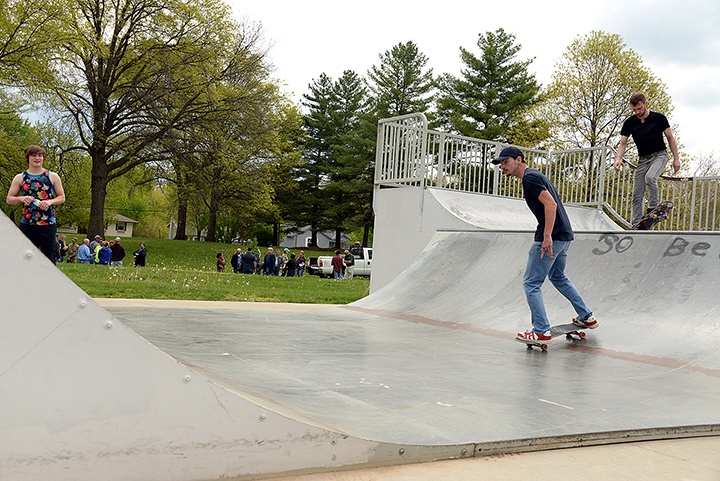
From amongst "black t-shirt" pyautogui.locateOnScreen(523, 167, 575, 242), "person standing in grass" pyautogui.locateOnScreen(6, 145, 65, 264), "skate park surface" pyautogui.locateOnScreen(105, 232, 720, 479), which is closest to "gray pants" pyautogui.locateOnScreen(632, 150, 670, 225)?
"skate park surface" pyautogui.locateOnScreen(105, 232, 720, 479)

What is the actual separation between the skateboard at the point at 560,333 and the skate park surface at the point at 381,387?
109 mm

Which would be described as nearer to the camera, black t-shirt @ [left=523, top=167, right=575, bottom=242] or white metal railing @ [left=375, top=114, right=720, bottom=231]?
black t-shirt @ [left=523, top=167, right=575, bottom=242]

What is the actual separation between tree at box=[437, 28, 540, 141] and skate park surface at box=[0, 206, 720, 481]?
42100 mm

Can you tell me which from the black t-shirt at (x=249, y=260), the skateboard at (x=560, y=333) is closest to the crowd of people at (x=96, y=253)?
the black t-shirt at (x=249, y=260)

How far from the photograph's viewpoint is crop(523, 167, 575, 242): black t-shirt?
5.79m

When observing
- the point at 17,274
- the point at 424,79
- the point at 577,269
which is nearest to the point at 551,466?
the point at 17,274

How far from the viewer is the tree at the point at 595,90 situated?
107ft

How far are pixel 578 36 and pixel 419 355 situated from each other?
33254 millimetres

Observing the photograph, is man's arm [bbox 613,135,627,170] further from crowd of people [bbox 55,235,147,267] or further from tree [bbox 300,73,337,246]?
tree [bbox 300,73,337,246]

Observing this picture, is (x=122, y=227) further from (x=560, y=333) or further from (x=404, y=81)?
(x=560, y=333)

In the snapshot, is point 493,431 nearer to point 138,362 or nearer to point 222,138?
point 138,362

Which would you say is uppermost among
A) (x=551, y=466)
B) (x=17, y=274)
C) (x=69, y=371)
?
(x=17, y=274)

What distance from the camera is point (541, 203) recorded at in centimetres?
584

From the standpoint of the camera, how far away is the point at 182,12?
32.3 meters
